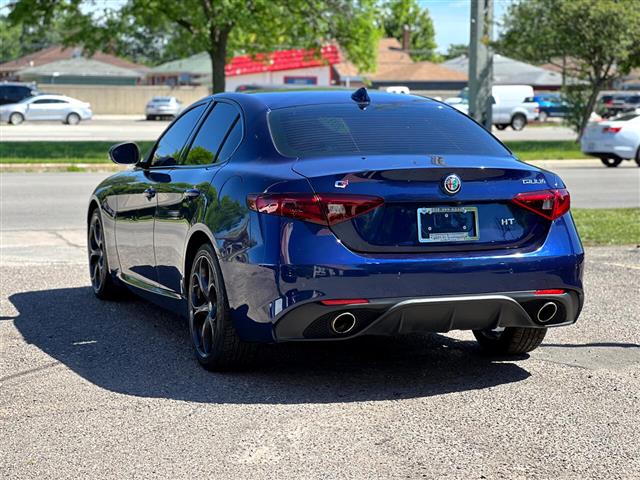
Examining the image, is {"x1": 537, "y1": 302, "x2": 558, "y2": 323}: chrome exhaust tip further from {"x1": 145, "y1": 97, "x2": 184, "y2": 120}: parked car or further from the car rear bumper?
{"x1": 145, "y1": 97, "x2": 184, "y2": 120}: parked car

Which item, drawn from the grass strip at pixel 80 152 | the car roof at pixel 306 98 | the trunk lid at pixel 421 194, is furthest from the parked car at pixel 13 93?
the trunk lid at pixel 421 194

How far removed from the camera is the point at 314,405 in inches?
231

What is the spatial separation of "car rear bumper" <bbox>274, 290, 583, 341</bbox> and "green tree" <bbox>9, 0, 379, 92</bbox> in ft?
82.8

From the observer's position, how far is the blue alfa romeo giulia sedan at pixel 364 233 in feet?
19.2

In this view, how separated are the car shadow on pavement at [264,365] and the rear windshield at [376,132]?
47.6 inches

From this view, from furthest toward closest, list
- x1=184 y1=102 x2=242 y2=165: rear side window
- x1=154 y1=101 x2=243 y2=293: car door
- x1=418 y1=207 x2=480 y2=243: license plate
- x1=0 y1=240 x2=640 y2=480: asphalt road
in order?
x1=184 y1=102 x2=242 y2=165: rear side window, x1=154 y1=101 x2=243 y2=293: car door, x1=418 y1=207 x2=480 y2=243: license plate, x1=0 y1=240 x2=640 y2=480: asphalt road

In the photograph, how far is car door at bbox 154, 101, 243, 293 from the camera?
22.3ft

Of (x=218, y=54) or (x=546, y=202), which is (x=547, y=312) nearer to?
(x=546, y=202)

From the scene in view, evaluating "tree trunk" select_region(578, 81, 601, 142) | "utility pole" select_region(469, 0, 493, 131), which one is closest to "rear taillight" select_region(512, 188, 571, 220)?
"utility pole" select_region(469, 0, 493, 131)

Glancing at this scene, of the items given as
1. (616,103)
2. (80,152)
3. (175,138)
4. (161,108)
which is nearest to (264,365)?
(175,138)

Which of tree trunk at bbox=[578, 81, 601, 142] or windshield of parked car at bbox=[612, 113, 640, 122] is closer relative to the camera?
windshield of parked car at bbox=[612, 113, 640, 122]

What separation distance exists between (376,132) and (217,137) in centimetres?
108

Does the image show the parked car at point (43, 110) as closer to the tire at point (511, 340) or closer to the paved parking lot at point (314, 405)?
the paved parking lot at point (314, 405)

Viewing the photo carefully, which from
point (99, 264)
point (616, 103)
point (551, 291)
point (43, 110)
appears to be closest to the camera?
point (551, 291)
